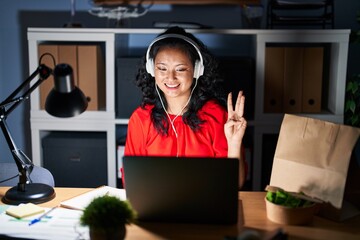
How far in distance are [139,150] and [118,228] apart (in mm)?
1008

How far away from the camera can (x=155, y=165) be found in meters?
1.48

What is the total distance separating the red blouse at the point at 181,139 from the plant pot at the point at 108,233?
0.97m

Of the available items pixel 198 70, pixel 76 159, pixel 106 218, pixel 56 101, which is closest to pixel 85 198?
pixel 56 101

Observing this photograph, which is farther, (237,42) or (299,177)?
(237,42)

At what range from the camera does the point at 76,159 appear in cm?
290

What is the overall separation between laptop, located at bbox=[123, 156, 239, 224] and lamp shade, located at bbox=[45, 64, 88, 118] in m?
0.25

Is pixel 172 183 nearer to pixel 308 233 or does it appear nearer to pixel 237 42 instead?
pixel 308 233

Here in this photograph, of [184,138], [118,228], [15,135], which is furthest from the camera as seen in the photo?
[15,135]

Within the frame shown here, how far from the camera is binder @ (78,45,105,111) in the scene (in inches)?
111

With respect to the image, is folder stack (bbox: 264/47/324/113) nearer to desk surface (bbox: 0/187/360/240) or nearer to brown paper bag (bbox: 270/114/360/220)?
brown paper bag (bbox: 270/114/360/220)

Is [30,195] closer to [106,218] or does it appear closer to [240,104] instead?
[106,218]

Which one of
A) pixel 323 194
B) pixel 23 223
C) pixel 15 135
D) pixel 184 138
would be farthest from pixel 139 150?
pixel 15 135

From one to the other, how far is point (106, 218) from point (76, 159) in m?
1.65

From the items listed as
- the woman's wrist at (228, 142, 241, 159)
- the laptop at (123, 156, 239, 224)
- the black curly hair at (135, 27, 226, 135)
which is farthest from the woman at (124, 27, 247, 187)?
the laptop at (123, 156, 239, 224)
